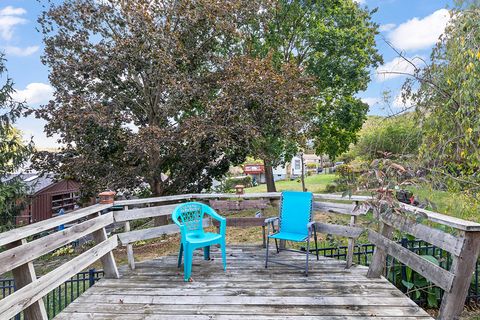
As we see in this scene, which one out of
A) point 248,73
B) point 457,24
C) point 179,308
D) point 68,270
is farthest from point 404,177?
point 248,73

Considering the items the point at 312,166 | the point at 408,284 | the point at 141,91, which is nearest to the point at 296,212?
the point at 408,284

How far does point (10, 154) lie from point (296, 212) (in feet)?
37.6

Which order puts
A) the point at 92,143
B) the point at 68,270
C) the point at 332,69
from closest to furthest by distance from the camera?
the point at 68,270 → the point at 92,143 → the point at 332,69

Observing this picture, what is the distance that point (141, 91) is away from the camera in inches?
348

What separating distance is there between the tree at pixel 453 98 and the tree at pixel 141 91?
14.2 ft

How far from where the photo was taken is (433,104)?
12.3 feet

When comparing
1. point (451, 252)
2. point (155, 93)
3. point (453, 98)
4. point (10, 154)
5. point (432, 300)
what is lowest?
point (432, 300)

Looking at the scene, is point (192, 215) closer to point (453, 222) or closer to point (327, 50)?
point (453, 222)

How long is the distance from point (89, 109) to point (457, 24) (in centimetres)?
744

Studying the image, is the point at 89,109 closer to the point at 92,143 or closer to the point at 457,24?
the point at 92,143

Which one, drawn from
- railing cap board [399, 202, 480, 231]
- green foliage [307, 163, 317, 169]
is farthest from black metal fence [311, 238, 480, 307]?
green foliage [307, 163, 317, 169]

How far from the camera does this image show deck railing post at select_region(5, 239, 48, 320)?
2207mm

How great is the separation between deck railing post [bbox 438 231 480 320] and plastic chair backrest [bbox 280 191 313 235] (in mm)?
1919

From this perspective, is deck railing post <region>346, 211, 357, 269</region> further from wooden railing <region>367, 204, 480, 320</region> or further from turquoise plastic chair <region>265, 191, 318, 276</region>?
wooden railing <region>367, 204, 480, 320</region>
